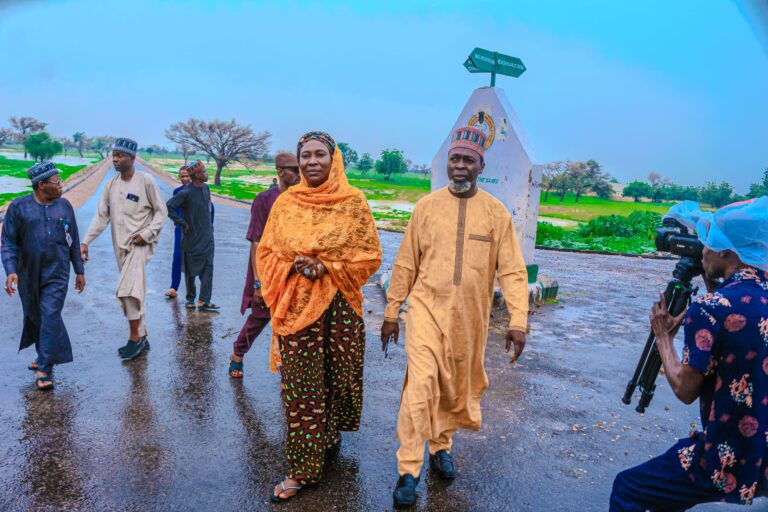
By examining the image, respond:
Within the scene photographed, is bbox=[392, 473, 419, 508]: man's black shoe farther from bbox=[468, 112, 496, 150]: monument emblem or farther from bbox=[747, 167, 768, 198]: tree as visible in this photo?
bbox=[747, 167, 768, 198]: tree

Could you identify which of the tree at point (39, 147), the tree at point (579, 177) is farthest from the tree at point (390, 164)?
the tree at point (39, 147)

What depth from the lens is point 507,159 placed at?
756 cm

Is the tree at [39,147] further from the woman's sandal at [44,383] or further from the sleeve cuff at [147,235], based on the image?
the woman's sandal at [44,383]

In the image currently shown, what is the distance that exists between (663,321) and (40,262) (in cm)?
446

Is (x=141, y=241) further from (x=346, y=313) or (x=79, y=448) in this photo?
(x=346, y=313)

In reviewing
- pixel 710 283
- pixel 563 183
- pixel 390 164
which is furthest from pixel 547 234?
pixel 390 164

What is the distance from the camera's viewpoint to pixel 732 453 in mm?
2023

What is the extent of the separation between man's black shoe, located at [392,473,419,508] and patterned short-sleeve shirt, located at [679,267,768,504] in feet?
4.71

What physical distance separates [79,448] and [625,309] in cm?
763

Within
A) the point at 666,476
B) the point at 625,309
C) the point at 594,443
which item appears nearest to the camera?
the point at 666,476

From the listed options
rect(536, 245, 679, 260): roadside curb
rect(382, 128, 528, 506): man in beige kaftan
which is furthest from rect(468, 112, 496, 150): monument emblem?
rect(536, 245, 679, 260): roadside curb

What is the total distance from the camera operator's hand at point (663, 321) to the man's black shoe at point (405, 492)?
1.53 meters

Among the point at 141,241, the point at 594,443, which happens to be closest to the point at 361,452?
the point at 594,443

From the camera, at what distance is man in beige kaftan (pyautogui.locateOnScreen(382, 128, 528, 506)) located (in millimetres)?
3191
